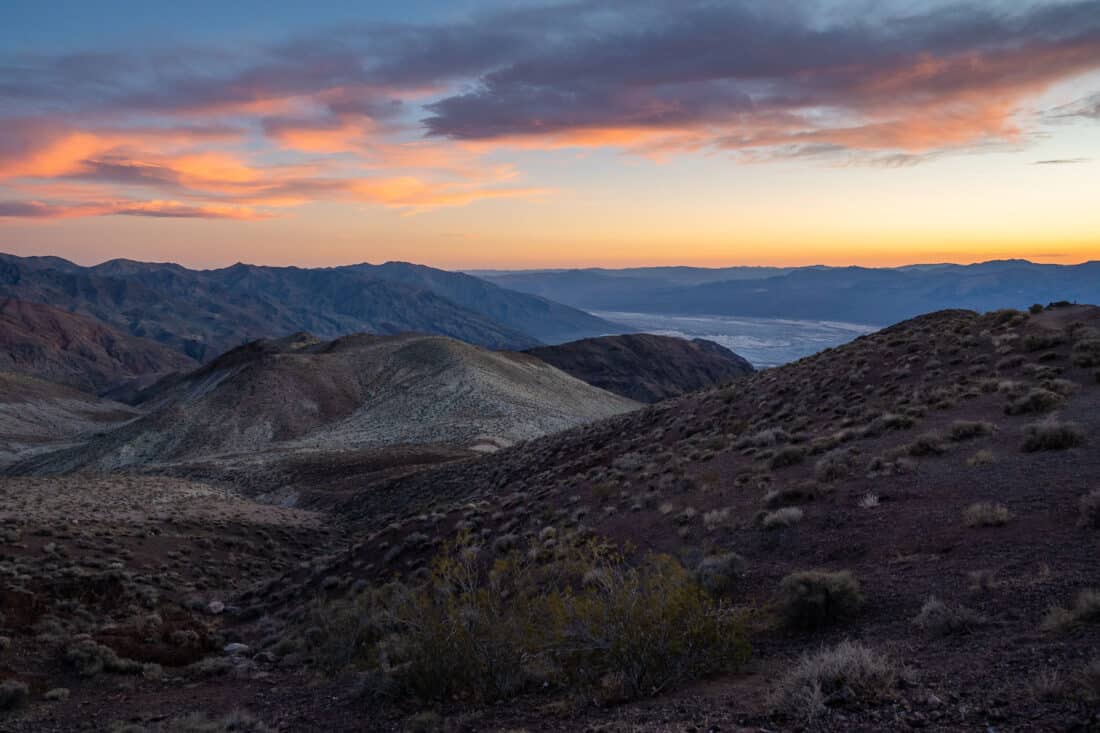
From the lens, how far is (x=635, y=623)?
28.6 feet

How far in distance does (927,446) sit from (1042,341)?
35.9 feet

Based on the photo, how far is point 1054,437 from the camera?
536 inches

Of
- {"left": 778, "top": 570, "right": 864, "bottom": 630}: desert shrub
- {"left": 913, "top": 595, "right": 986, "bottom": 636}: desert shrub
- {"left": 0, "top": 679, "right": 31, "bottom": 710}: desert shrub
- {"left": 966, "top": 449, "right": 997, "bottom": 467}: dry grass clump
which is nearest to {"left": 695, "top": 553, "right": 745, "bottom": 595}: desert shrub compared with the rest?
{"left": 778, "top": 570, "right": 864, "bottom": 630}: desert shrub

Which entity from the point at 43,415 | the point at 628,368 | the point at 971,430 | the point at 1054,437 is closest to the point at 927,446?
the point at 971,430

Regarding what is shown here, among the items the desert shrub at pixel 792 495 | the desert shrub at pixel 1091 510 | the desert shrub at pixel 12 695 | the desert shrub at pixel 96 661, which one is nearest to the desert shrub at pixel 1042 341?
the desert shrub at pixel 792 495

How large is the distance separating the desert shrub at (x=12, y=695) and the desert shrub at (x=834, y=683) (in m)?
12.5

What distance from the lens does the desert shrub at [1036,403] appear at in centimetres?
1653

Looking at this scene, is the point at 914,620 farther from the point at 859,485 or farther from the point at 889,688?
the point at 859,485

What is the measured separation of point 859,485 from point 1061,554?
5.02 metres

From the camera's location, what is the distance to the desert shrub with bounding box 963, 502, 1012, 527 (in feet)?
35.7

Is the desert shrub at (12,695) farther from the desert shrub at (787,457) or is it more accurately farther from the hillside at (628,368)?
the hillside at (628,368)

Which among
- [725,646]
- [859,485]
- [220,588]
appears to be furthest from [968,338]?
[220,588]

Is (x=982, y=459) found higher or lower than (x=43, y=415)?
higher

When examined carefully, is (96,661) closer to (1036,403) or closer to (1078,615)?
(1078,615)
